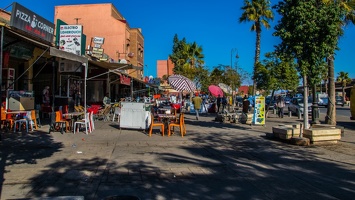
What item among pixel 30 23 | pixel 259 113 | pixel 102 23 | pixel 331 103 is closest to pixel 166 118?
pixel 259 113

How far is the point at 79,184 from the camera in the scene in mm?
5559

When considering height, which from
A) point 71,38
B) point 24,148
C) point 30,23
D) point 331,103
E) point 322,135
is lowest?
point 24,148

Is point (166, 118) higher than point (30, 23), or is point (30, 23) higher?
point (30, 23)

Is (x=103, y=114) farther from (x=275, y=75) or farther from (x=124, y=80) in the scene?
(x=275, y=75)

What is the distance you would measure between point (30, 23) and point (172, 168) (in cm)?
909

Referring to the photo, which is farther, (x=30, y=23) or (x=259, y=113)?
(x=259, y=113)

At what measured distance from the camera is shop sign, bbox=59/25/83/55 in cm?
1652

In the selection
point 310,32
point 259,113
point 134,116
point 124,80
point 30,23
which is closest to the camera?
point 310,32

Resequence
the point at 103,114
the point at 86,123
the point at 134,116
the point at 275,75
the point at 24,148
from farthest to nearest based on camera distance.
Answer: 1. the point at 275,75
2. the point at 103,114
3. the point at 134,116
4. the point at 86,123
5. the point at 24,148

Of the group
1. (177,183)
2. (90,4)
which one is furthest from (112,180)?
(90,4)

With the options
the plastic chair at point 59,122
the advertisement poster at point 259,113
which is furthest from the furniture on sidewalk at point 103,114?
the advertisement poster at point 259,113

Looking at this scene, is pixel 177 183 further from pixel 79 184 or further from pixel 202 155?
pixel 202 155

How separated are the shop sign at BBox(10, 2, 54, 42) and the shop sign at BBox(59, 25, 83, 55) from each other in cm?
182

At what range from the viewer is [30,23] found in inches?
Answer: 494
